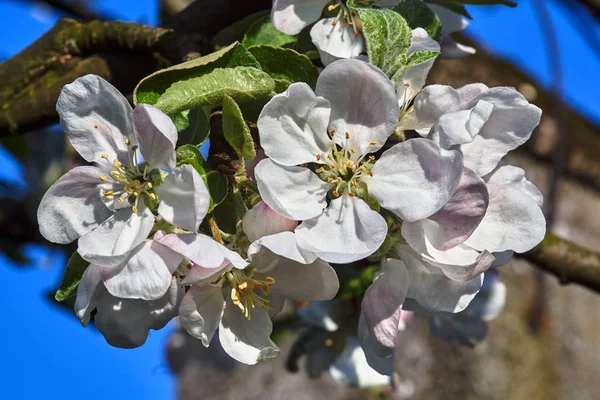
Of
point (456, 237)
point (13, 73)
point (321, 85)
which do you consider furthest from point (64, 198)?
point (13, 73)

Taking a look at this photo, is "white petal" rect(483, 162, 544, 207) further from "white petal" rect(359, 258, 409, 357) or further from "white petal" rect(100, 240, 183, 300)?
"white petal" rect(100, 240, 183, 300)

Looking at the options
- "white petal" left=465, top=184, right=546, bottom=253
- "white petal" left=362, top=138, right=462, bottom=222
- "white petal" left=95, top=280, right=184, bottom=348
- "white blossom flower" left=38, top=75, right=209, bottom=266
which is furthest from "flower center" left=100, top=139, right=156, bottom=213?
"white petal" left=465, top=184, right=546, bottom=253

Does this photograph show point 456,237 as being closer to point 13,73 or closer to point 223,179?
point 223,179

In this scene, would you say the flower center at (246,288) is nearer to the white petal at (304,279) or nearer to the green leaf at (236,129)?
the white petal at (304,279)

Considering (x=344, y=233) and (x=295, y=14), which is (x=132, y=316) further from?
(x=295, y=14)

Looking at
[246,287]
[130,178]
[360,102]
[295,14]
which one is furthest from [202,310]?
[295,14]
